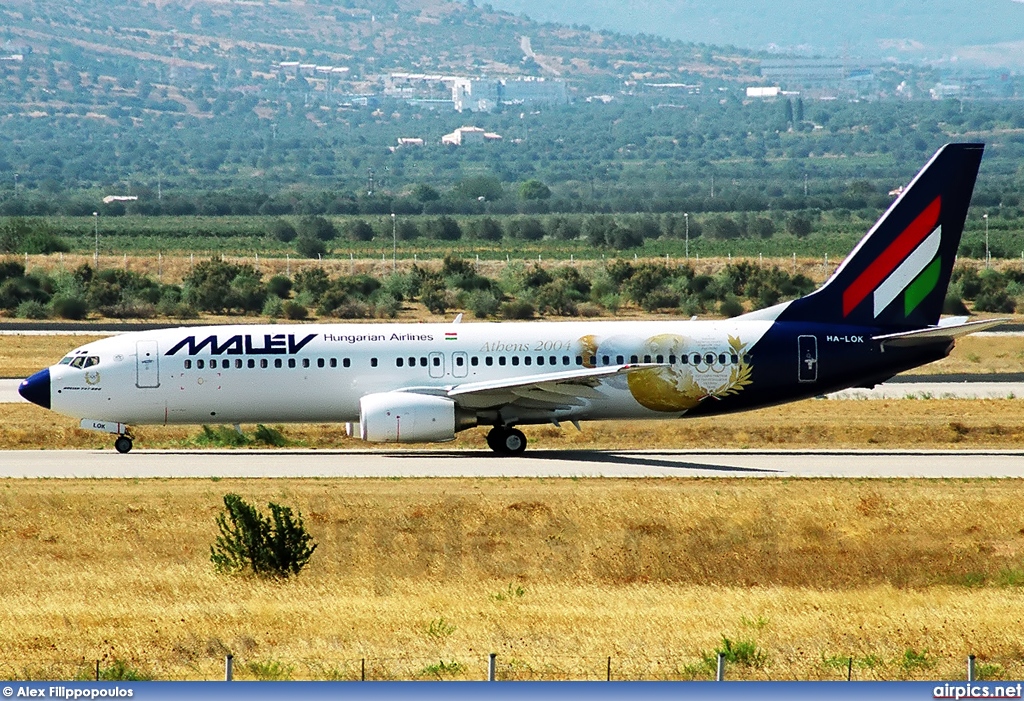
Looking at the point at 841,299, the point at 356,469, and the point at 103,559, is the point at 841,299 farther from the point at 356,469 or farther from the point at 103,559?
the point at 103,559

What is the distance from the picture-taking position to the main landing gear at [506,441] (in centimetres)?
4212

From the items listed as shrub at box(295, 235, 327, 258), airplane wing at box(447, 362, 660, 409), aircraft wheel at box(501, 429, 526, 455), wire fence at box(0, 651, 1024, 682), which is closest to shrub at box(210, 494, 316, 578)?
wire fence at box(0, 651, 1024, 682)

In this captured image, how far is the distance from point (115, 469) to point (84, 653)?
17720 mm

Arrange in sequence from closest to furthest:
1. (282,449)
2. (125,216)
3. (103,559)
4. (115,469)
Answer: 1. (103,559)
2. (115,469)
3. (282,449)
4. (125,216)

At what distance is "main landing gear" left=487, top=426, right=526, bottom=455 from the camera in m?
42.1

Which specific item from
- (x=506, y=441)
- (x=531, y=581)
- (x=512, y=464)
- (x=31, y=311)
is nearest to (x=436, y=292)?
(x=31, y=311)

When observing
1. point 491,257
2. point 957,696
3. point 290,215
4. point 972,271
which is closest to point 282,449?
point 957,696

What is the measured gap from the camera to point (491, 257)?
127m

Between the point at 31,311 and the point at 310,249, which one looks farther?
the point at 310,249

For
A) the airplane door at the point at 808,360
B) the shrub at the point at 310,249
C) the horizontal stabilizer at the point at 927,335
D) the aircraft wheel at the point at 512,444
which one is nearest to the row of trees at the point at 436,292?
the shrub at the point at 310,249

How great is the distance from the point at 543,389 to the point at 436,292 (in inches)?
1893

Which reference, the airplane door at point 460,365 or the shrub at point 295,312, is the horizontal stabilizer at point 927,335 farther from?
the shrub at point 295,312

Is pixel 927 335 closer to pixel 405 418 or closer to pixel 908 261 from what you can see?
pixel 908 261

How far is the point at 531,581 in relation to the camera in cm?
2831
